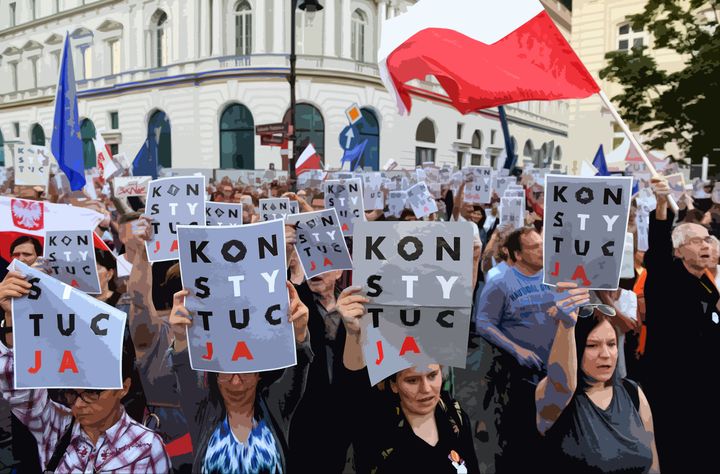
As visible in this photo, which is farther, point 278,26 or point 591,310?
point 278,26

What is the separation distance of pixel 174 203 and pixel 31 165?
4510 mm

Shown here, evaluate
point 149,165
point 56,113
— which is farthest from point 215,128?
point 56,113

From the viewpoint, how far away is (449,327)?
259cm

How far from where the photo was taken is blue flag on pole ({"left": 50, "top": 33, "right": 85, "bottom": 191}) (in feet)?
23.1

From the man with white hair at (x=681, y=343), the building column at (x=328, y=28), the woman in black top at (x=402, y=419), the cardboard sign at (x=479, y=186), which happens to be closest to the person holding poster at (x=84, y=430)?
the woman in black top at (x=402, y=419)

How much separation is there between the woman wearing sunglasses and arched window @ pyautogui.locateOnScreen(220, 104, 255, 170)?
90.4ft

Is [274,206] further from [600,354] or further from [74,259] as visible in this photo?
[600,354]

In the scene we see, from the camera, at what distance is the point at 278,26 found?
29.2 metres

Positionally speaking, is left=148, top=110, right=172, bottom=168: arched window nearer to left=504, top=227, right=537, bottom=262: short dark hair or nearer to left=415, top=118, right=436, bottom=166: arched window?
left=415, top=118, right=436, bottom=166: arched window

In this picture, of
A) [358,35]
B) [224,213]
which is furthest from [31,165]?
[358,35]

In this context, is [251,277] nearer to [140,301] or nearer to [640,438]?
[140,301]

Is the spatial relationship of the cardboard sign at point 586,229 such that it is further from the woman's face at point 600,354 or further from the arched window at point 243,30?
the arched window at point 243,30

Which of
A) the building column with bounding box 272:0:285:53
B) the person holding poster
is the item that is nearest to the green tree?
the building column with bounding box 272:0:285:53

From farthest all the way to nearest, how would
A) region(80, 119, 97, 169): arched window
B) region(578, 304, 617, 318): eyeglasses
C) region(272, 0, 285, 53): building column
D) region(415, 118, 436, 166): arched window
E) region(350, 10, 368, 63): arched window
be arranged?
region(80, 119, 97, 169): arched window → region(415, 118, 436, 166): arched window → region(350, 10, 368, 63): arched window → region(272, 0, 285, 53): building column → region(578, 304, 617, 318): eyeglasses
